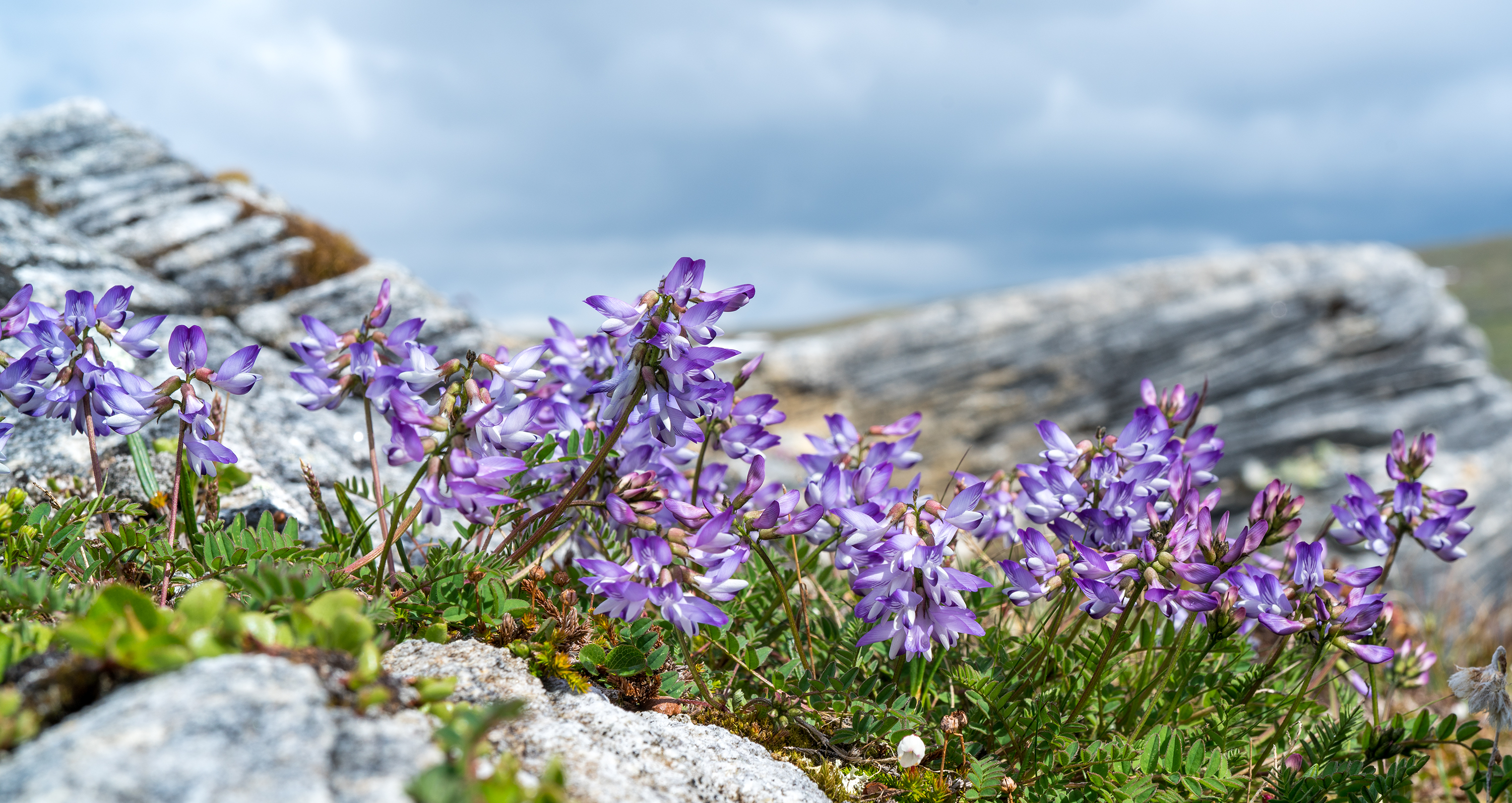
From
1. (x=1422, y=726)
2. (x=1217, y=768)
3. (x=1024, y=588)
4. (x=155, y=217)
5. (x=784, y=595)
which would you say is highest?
(x=155, y=217)

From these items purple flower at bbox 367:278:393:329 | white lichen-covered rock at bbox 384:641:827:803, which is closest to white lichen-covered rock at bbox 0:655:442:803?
white lichen-covered rock at bbox 384:641:827:803

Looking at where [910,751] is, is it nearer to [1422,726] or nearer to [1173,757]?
[1173,757]

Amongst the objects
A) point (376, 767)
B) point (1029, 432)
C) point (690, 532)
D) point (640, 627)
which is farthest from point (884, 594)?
point (1029, 432)

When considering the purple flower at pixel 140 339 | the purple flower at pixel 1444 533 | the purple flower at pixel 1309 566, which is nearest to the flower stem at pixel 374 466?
the purple flower at pixel 140 339

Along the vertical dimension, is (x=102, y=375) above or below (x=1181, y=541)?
above

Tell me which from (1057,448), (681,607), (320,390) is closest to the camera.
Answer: (681,607)

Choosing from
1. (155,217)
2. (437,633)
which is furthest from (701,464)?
(155,217)

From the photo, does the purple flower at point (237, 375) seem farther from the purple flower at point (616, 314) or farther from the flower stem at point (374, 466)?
the purple flower at point (616, 314)
